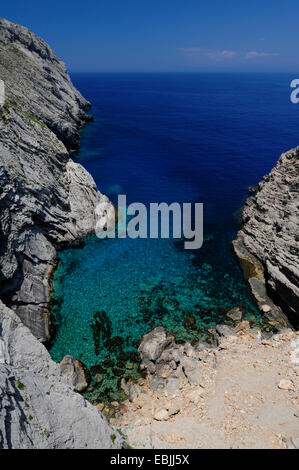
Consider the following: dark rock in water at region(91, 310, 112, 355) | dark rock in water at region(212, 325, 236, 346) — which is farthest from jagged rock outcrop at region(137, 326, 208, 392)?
dark rock in water at region(91, 310, 112, 355)

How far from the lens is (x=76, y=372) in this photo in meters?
22.5

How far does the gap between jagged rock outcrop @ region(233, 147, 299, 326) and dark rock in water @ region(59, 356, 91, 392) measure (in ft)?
57.5

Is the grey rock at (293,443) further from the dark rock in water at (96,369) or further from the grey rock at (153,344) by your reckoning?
the dark rock in water at (96,369)

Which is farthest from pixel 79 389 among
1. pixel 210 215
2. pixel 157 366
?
pixel 210 215

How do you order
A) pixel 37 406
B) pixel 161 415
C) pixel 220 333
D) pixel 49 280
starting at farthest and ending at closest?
pixel 49 280 → pixel 220 333 → pixel 161 415 → pixel 37 406

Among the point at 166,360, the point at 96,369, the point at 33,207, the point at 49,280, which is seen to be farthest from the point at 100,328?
the point at 33,207

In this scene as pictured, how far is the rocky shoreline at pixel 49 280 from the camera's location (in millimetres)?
15039

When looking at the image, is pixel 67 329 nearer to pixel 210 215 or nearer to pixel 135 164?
pixel 210 215

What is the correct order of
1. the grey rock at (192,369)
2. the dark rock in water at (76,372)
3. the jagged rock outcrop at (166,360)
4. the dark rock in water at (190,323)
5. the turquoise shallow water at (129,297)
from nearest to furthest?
the grey rock at (192,369) < the dark rock in water at (76,372) < the jagged rock outcrop at (166,360) < the turquoise shallow water at (129,297) < the dark rock in water at (190,323)

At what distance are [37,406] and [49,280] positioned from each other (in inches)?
688

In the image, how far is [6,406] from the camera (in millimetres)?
12656

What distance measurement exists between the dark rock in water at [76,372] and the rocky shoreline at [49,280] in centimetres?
8

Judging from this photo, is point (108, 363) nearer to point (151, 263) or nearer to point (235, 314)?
point (235, 314)

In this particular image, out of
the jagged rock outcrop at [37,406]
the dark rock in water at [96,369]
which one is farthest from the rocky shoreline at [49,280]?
the dark rock in water at [96,369]
